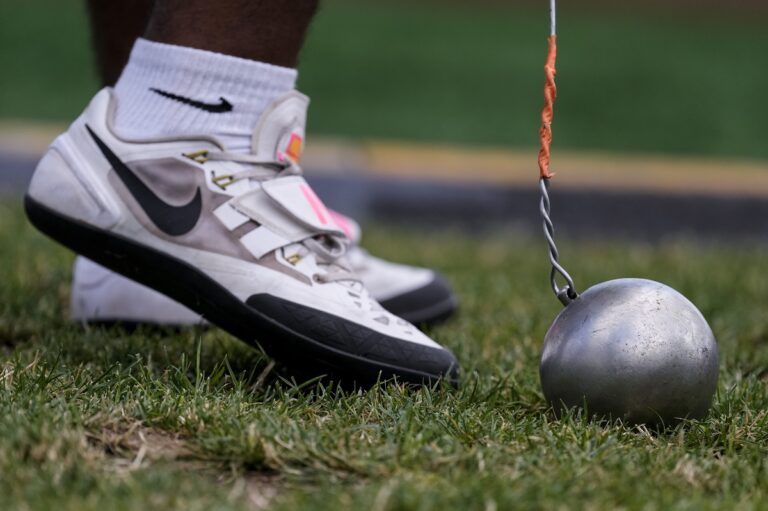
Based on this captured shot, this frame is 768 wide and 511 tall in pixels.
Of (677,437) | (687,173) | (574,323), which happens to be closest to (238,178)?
(574,323)

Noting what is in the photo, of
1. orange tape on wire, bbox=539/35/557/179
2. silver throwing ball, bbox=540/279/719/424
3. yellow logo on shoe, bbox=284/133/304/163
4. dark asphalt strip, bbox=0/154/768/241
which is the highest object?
orange tape on wire, bbox=539/35/557/179

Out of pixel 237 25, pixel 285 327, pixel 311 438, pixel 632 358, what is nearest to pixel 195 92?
pixel 237 25

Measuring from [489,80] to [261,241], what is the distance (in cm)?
610

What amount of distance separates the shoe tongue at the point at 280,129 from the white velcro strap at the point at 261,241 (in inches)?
6.1

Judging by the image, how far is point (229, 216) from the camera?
2.05m

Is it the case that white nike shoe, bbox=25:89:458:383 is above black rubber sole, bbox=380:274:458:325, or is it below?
above

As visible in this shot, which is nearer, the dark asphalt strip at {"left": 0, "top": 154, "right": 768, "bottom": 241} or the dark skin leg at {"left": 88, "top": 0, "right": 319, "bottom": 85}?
the dark skin leg at {"left": 88, "top": 0, "right": 319, "bottom": 85}

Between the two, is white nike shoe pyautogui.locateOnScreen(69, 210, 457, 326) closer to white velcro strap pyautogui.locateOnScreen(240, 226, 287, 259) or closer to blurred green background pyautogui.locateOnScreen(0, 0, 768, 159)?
white velcro strap pyautogui.locateOnScreen(240, 226, 287, 259)

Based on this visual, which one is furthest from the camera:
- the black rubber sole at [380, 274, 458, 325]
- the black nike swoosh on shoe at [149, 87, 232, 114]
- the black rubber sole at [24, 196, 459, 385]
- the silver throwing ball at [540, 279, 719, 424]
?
the black rubber sole at [380, 274, 458, 325]

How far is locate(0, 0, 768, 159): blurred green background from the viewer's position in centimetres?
691

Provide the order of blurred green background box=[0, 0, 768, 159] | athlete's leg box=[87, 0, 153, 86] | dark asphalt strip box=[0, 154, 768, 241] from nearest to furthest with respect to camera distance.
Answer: athlete's leg box=[87, 0, 153, 86]
dark asphalt strip box=[0, 154, 768, 241]
blurred green background box=[0, 0, 768, 159]

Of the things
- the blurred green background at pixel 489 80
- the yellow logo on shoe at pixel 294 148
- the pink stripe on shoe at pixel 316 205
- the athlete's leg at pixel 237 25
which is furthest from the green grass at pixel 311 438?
the blurred green background at pixel 489 80

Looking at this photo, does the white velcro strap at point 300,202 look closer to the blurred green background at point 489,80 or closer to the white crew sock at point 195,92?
the white crew sock at point 195,92

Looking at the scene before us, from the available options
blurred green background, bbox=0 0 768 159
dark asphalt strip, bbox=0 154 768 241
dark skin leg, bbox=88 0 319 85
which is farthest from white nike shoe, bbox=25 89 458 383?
blurred green background, bbox=0 0 768 159
